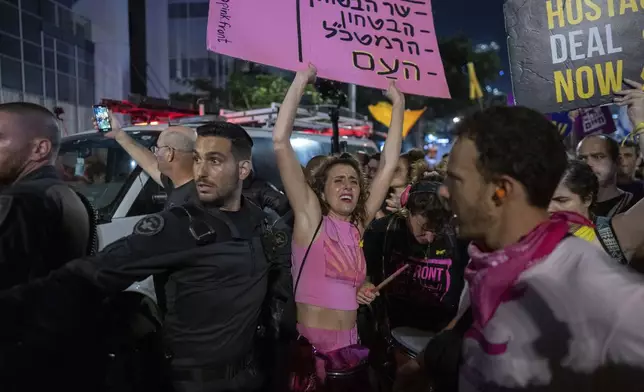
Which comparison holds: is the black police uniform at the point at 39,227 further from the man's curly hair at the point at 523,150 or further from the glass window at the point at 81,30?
the glass window at the point at 81,30

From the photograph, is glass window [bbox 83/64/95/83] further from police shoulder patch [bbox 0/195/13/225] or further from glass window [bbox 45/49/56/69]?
police shoulder patch [bbox 0/195/13/225]

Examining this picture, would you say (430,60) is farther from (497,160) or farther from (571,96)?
(497,160)

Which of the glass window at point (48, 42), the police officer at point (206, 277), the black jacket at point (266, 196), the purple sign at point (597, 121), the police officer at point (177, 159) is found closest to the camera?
the police officer at point (206, 277)

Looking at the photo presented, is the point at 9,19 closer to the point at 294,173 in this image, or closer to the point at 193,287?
the point at 294,173

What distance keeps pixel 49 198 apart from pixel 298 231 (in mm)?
1300

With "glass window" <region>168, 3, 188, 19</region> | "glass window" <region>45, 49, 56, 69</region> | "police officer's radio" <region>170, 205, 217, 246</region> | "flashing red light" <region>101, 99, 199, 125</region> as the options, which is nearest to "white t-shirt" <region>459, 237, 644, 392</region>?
"police officer's radio" <region>170, 205, 217, 246</region>

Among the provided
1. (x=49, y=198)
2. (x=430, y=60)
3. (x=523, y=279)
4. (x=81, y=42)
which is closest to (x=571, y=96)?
(x=430, y=60)

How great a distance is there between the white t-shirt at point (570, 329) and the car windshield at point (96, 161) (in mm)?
4883

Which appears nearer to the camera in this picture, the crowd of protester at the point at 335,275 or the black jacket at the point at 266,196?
the crowd of protester at the point at 335,275

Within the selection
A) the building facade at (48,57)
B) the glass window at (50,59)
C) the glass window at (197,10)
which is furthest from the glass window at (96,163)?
the glass window at (197,10)

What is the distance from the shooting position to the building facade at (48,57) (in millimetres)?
16891

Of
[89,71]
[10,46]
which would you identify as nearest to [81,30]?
[89,71]

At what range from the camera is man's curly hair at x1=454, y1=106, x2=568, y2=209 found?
1.52m

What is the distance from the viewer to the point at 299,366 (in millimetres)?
3055
